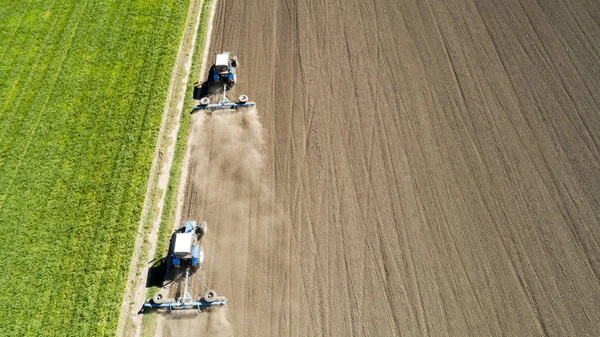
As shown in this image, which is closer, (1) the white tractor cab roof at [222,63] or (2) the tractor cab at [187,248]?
(2) the tractor cab at [187,248]

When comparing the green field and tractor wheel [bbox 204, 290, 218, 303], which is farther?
the green field

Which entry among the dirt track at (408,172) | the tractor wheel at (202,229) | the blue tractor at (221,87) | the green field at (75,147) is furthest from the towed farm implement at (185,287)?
the blue tractor at (221,87)

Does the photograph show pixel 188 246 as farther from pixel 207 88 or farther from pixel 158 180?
pixel 207 88

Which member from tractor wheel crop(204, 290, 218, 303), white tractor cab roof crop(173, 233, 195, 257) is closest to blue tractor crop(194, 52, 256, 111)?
white tractor cab roof crop(173, 233, 195, 257)

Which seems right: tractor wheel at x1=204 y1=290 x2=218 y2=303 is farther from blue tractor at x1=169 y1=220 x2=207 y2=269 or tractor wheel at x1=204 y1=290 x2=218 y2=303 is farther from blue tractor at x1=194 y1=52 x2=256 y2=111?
blue tractor at x1=194 y1=52 x2=256 y2=111

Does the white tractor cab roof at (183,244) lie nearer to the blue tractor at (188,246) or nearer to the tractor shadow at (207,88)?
the blue tractor at (188,246)

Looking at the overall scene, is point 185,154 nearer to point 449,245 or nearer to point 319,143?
point 319,143

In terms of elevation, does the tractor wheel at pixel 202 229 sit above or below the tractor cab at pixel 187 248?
above
